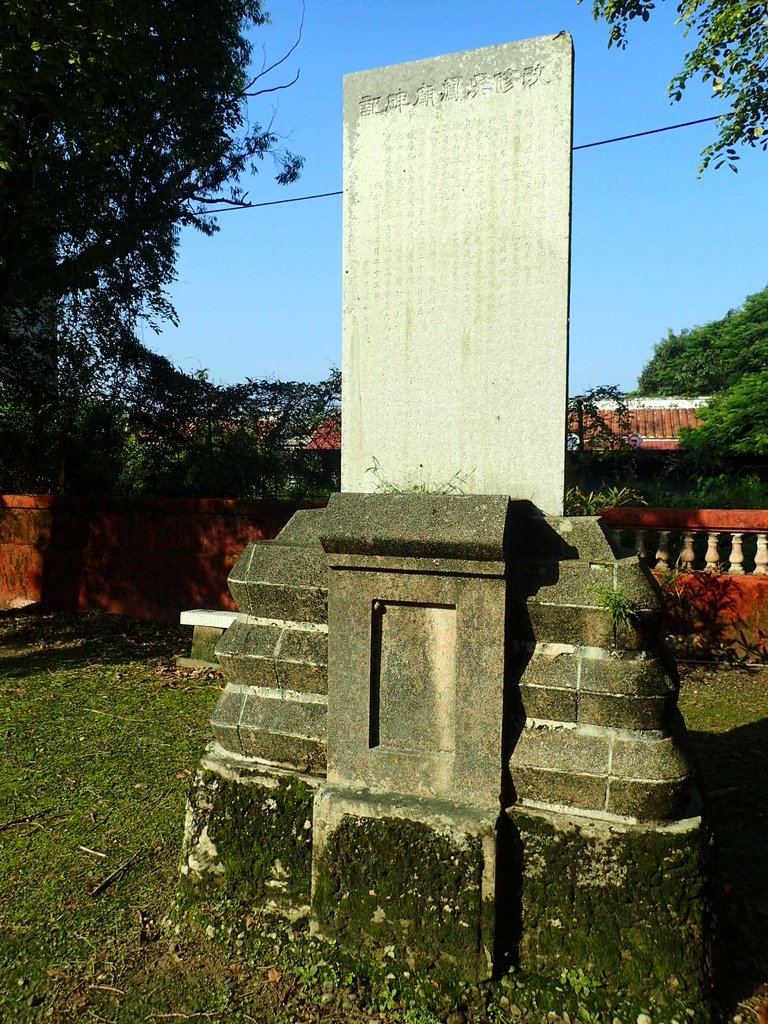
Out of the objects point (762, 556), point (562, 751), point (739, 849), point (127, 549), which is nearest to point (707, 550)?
point (762, 556)

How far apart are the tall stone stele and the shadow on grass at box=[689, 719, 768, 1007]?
0.33 meters

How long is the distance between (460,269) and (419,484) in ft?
2.45

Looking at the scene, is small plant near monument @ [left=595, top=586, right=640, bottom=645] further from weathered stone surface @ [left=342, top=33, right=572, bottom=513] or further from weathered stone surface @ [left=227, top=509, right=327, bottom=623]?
weathered stone surface @ [left=227, top=509, right=327, bottom=623]

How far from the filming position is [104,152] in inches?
239

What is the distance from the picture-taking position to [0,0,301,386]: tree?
5.60 metres

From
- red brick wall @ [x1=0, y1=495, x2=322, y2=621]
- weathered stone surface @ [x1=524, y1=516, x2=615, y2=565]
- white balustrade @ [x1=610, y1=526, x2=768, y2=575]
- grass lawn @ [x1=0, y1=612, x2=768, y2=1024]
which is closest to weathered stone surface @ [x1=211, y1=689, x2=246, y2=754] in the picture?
grass lawn @ [x1=0, y1=612, x2=768, y2=1024]

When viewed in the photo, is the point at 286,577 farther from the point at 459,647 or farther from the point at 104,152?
the point at 104,152

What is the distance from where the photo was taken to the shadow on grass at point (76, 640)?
6.62 m

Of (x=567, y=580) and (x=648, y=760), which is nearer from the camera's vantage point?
(x=648, y=760)

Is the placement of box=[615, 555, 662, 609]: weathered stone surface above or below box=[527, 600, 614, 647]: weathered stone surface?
above

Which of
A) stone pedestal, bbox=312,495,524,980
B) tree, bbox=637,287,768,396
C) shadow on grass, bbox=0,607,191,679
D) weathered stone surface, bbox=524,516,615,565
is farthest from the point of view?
tree, bbox=637,287,768,396

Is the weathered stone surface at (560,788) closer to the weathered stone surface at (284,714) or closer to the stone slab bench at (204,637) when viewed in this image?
the weathered stone surface at (284,714)

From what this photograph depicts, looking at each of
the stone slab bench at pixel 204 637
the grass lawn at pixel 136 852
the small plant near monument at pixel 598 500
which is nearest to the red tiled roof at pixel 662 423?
the small plant near monument at pixel 598 500

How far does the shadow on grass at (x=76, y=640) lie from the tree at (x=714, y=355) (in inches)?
801
